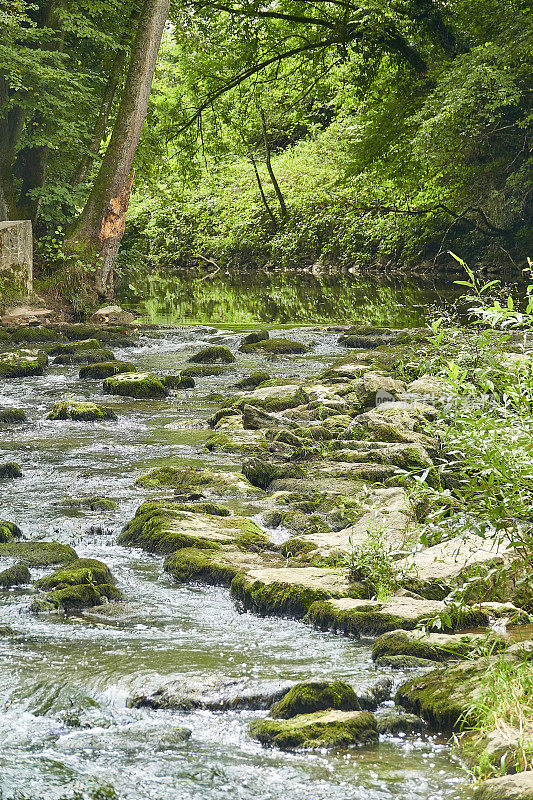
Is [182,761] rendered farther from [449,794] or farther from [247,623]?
[247,623]

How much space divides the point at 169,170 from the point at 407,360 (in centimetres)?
1461

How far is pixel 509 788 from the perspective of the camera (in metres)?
2.70

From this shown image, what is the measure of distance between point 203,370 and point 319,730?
999 cm

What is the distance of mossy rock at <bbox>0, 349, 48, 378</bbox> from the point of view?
12.6 m

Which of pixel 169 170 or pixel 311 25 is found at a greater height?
pixel 311 25

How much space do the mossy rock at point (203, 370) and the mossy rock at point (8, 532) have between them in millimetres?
6978

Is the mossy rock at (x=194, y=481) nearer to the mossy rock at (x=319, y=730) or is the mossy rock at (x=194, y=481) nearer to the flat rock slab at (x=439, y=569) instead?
the flat rock slab at (x=439, y=569)

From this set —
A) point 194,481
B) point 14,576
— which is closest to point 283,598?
point 14,576

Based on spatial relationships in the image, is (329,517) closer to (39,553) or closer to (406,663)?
(39,553)

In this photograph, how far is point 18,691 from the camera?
12.7 feet

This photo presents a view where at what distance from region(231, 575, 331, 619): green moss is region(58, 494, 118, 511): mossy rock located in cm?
199

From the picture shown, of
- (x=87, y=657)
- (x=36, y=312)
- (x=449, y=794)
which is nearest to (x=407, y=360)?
(x=36, y=312)

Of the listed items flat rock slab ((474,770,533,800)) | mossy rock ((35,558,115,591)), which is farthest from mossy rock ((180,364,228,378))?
flat rock slab ((474,770,533,800))

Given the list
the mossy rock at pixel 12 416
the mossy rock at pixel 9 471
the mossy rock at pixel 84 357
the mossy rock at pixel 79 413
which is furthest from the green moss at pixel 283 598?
the mossy rock at pixel 84 357
